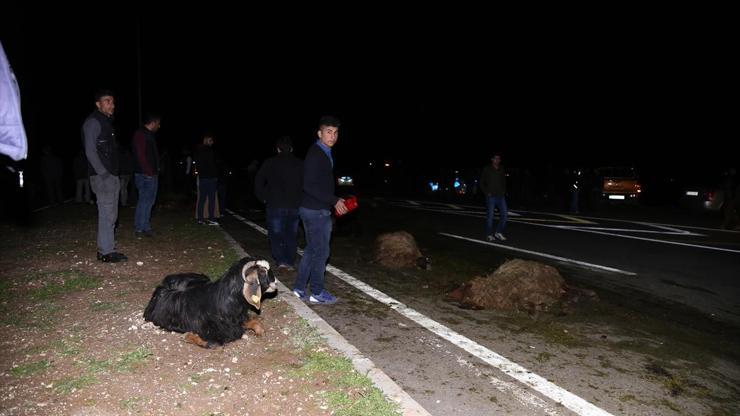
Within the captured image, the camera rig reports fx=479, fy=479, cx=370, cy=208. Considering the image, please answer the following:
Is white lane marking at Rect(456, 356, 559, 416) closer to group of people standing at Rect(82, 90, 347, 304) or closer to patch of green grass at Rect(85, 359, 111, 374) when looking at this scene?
group of people standing at Rect(82, 90, 347, 304)

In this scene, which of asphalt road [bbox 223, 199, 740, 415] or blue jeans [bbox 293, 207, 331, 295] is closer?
asphalt road [bbox 223, 199, 740, 415]

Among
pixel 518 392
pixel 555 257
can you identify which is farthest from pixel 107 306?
pixel 555 257

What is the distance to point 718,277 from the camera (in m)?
7.32

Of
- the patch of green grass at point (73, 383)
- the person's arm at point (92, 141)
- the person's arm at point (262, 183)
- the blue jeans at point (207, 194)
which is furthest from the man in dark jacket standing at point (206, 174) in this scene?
the patch of green grass at point (73, 383)

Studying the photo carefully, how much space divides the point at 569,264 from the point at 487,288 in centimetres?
301

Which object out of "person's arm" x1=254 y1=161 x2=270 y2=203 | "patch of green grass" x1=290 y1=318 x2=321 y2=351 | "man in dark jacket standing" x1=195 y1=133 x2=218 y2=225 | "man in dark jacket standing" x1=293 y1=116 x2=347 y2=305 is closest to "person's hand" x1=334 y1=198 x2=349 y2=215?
"man in dark jacket standing" x1=293 y1=116 x2=347 y2=305

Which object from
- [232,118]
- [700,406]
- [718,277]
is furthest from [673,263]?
[232,118]

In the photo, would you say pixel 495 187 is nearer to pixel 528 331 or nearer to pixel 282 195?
pixel 282 195

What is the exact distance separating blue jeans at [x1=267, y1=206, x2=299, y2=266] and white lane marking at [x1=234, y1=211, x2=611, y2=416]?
56.8 inches

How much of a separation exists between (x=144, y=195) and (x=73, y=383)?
501 cm

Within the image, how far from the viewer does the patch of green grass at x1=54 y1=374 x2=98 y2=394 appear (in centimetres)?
308

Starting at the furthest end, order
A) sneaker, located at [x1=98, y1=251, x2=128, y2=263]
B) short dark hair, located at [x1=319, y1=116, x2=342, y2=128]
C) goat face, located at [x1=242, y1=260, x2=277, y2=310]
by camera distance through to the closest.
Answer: sneaker, located at [x1=98, y1=251, x2=128, y2=263], short dark hair, located at [x1=319, y1=116, x2=342, y2=128], goat face, located at [x1=242, y1=260, x2=277, y2=310]

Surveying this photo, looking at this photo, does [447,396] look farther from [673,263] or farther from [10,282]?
[673,263]

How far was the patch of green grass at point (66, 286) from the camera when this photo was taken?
489cm
